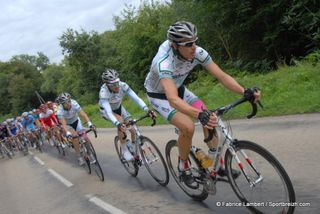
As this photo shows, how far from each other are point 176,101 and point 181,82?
1117mm

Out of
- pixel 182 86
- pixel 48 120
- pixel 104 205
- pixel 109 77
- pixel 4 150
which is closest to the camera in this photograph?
pixel 182 86

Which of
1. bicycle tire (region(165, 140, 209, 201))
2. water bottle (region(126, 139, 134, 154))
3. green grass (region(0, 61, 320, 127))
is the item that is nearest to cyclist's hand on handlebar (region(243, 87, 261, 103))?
bicycle tire (region(165, 140, 209, 201))

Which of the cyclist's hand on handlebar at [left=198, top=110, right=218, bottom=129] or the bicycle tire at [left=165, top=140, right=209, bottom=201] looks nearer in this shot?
the cyclist's hand on handlebar at [left=198, top=110, right=218, bottom=129]

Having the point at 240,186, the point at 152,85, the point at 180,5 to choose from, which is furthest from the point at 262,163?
the point at 180,5

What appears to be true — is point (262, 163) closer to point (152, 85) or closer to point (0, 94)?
point (152, 85)

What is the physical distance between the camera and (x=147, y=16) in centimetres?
3794

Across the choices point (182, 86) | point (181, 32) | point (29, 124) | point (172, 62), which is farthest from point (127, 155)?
point (29, 124)

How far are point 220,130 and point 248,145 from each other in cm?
45

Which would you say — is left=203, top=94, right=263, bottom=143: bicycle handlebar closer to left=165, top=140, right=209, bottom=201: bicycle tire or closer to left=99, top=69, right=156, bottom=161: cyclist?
left=165, top=140, right=209, bottom=201: bicycle tire

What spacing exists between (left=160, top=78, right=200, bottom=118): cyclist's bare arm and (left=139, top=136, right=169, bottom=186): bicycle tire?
2434mm

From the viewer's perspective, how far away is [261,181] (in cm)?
474

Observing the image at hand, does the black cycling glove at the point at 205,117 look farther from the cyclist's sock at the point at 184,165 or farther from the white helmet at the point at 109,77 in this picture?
the white helmet at the point at 109,77

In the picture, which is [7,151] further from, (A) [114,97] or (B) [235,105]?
(B) [235,105]

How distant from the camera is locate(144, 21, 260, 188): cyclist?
201 inches
